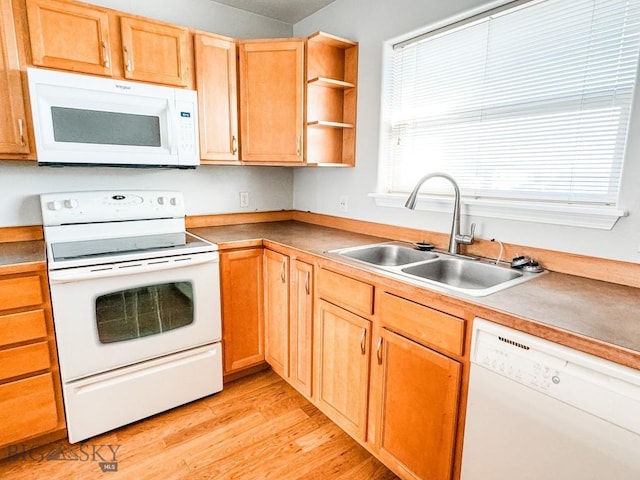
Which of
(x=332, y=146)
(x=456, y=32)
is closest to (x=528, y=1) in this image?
(x=456, y=32)

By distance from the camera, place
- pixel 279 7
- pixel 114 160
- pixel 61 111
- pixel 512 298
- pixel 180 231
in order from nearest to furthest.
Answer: pixel 512 298 < pixel 61 111 < pixel 114 160 < pixel 180 231 < pixel 279 7

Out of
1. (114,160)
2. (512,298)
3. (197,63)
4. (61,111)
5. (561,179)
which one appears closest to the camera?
(512,298)

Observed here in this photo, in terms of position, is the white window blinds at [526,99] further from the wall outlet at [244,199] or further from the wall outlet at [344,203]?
the wall outlet at [244,199]

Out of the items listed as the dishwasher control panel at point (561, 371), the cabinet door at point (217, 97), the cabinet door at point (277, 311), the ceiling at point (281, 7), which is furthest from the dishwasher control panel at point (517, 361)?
the ceiling at point (281, 7)

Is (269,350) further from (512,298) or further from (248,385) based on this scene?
(512,298)

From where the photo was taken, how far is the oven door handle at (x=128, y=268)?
5.06 feet

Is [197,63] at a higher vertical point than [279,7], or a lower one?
lower

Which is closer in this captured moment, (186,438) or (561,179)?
(561,179)

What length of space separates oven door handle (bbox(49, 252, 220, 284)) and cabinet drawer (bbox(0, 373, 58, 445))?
0.48 metres

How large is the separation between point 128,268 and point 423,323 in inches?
52.7

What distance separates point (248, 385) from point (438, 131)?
1862 millimetres

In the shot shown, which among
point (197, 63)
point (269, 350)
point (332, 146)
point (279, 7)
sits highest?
point (279, 7)

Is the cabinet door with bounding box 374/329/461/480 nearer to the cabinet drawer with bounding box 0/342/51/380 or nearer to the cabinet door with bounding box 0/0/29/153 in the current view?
the cabinet drawer with bounding box 0/342/51/380

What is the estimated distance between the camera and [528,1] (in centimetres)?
151
